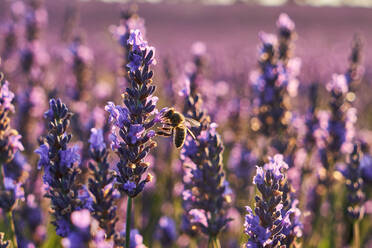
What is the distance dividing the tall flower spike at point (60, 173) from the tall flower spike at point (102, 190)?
7 centimetres

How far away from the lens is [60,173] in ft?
5.65

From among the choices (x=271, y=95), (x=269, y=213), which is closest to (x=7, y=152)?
(x=269, y=213)

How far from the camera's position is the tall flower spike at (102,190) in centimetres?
177

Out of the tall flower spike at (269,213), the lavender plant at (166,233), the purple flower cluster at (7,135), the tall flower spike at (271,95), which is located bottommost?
the lavender plant at (166,233)

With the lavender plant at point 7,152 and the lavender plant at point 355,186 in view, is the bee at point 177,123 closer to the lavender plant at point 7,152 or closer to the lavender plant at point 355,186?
the lavender plant at point 7,152

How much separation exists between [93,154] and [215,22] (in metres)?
36.8

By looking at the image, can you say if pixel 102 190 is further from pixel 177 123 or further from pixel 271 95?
pixel 271 95

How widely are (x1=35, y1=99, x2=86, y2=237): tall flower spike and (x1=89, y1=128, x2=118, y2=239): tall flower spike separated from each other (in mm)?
71

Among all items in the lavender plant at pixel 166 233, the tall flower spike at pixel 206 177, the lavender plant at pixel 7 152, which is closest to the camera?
the lavender plant at pixel 7 152

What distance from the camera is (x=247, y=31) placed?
33.2 metres

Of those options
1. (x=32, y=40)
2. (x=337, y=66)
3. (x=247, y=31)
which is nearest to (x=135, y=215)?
(x=32, y=40)

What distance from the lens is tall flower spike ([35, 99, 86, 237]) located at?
170 cm

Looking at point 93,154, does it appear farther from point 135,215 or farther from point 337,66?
point 337,66

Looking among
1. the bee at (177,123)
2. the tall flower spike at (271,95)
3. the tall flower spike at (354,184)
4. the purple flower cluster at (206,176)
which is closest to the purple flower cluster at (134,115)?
the purple flower cluster at (206,176)
